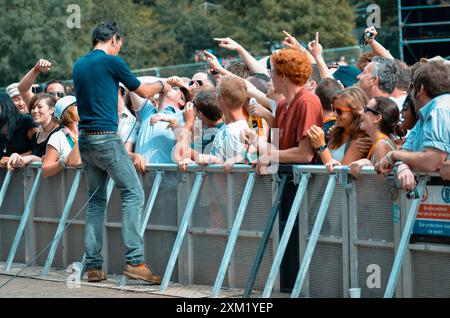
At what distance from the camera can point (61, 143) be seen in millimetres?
11469

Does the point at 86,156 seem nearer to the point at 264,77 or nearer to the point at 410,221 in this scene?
the point at 264,77

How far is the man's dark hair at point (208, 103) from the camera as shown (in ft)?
33.4

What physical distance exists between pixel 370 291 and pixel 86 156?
3.04m

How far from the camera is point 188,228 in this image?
33.2 feet

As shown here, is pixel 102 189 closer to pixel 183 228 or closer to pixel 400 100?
pixel 183 228

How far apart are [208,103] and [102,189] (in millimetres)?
1240

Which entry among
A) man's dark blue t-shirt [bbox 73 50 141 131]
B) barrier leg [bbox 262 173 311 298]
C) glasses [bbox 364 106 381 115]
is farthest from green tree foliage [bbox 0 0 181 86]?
glasses [bbox 364 106 381 115]

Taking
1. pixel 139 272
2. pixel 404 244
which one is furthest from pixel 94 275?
pixel 404 244

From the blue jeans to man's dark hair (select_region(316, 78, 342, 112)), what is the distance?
5.75 ft

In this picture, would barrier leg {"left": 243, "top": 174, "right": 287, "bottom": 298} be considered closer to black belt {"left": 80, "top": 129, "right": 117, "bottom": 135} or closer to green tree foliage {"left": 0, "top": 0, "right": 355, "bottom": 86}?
black belt {"left": 80, "top": 129, "right": 117, "bottom": 135}

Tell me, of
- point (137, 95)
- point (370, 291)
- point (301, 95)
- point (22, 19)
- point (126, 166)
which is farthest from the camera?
point (22, 19)

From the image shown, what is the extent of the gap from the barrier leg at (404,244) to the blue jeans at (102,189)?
9.02ft
